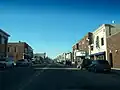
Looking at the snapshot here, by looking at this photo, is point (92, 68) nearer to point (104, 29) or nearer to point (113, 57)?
point (113, 57)

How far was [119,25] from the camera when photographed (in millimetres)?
59312

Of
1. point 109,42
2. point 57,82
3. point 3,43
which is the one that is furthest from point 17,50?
point 57,82

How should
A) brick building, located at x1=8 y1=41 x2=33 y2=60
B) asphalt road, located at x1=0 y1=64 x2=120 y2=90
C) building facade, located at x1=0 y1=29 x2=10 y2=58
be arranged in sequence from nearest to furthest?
asphalt road, located at x1=0 y1=64 x2=120 y2=90
building facade, located at x1=0 y1=29 x2=10 y2=58
brick building, located at x1=8 y1=41 x2=33 y2=60

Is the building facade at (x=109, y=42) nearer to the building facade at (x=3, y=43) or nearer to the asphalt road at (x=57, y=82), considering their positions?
the asphalt road at (x=57, y=82)

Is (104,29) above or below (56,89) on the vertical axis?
above

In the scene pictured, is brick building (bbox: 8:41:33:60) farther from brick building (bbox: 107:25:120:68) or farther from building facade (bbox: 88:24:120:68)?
brick building (bbox: 107:25:120:68)

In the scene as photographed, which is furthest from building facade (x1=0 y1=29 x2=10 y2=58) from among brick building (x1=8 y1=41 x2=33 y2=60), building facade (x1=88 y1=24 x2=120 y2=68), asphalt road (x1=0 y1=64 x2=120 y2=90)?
asphalt road (x1=0 y1=64 x2=120 y2=90)

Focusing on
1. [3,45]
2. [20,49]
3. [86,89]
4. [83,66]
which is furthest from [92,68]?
[20,49]

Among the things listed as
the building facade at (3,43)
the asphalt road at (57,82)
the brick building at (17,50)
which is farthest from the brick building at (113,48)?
the brick building at (17,50)

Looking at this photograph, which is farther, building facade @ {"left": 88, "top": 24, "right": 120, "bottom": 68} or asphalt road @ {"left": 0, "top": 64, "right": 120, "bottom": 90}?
building facade @ {"left": 88, "top": 24, "right": 120, "bottom": 68}

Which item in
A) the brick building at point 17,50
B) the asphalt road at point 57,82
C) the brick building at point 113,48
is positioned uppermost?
the brick building at point 17,50

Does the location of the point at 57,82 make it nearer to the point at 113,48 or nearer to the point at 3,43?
the point at 113,48

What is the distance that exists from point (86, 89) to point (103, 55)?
4424cm

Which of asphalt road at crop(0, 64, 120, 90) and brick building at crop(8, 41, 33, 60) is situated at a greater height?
brick building at crop(8, 41, 33, 60)
